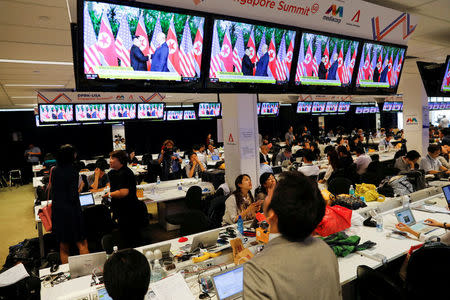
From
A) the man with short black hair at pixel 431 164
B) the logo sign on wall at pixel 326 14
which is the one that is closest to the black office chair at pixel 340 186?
the logo sign on wall at pixel 326 14

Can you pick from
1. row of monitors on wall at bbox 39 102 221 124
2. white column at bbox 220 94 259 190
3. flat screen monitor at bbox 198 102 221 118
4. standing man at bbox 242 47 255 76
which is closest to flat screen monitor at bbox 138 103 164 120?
row of monitors on wall at bbox 39 102 221 124

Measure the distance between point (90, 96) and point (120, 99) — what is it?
822 mm

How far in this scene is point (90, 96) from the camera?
833cm

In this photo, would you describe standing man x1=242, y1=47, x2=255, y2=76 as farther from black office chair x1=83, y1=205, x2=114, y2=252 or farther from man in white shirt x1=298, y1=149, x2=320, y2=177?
man in white shirt x1=298, y1=149, x2=320, y2=177

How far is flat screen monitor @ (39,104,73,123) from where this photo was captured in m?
7.83

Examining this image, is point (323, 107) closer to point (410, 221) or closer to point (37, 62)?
point (410, 221)

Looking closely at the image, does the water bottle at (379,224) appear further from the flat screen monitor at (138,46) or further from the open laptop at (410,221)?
the flat screen monitor at (138,46)

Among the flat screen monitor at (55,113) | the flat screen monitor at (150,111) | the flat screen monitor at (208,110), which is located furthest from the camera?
the flat screen monitor at (208,110)

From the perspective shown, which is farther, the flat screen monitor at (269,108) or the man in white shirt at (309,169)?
the flat screen monitor at (269,108)

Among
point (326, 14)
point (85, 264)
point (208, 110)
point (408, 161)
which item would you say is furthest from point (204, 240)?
point (208, 110)

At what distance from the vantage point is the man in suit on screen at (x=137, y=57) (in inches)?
76.8

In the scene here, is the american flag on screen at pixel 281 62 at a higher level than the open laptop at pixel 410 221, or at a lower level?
higher

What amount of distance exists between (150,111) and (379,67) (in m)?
7.14

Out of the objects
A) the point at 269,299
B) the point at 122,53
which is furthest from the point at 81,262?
the point at 269,299
